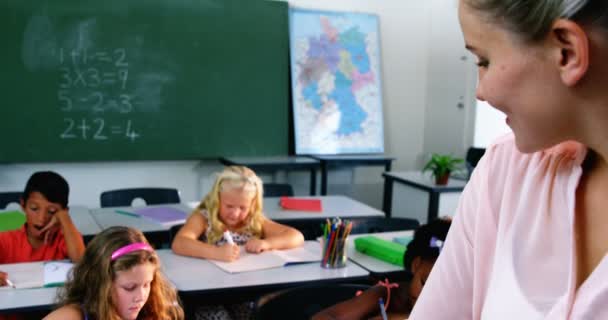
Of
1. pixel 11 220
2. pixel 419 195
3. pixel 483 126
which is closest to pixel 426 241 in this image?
pixel 11 220

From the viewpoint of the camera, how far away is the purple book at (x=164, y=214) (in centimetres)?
368

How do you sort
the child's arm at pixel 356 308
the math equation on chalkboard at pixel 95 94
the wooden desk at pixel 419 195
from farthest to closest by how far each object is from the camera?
1. the math equation on chalkboard at pixel 95 94
2. the wooden desk at pixel 419 195
3. the child's arm at pixel 356 308

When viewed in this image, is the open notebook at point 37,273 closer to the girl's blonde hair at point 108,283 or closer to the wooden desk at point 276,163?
the girl's blonde hair at point 108,283

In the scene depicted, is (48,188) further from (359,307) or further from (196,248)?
(359,307)

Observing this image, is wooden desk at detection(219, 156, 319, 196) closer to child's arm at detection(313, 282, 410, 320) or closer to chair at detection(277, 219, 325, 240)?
chair at detection(277, 219, 325, 240)

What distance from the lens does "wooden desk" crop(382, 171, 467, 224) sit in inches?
196

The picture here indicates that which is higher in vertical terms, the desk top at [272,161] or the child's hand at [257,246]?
the desk top at [272,161]

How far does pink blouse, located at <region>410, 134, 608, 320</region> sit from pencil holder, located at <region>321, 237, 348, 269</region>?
2246mm

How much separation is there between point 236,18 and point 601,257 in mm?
5522

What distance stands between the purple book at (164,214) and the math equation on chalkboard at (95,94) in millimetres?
1665

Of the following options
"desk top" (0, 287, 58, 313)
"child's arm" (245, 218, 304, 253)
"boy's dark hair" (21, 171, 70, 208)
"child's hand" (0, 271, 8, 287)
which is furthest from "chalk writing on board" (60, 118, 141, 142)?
"desk top" (0, 287, 58, 313)

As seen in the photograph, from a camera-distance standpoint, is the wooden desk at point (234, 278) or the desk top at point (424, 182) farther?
the desk top at point (424, 182)

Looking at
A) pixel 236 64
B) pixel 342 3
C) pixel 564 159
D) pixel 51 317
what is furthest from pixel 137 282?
pixel 342 3

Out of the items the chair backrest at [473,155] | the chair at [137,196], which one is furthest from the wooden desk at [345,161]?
the chair at [137,196]
